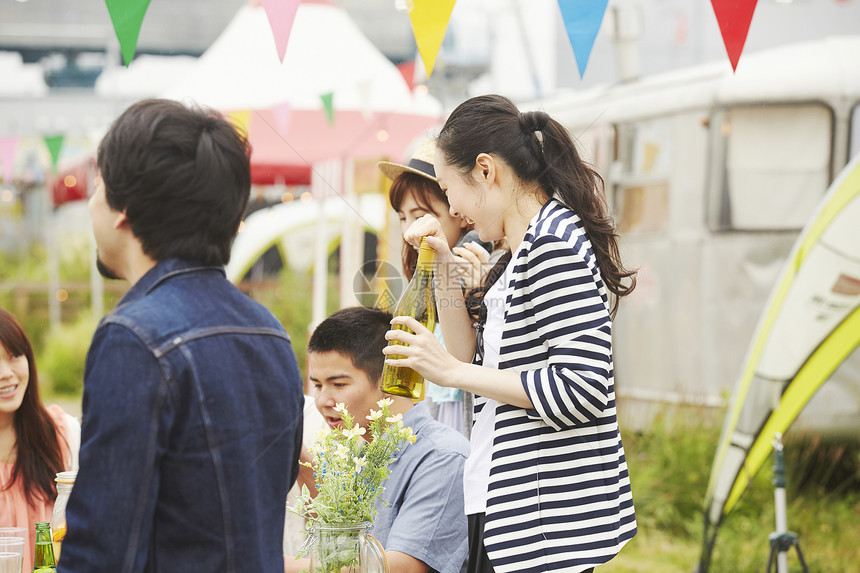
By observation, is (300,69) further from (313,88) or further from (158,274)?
(158,274)

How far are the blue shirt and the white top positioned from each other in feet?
0.38

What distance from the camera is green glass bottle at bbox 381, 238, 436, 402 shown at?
1990mm

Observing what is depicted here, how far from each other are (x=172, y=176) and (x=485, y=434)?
3.07ft

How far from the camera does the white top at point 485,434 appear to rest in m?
1.90

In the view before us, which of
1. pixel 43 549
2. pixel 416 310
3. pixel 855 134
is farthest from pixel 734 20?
pixel 855 134

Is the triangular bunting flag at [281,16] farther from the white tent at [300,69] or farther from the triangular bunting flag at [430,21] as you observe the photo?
the white tent at [300,69]

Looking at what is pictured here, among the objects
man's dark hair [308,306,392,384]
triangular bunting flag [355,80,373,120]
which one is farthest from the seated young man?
triangular bunting flag [355,80,373,120]

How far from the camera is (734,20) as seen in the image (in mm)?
2400

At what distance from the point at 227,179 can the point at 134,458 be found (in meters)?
0.42

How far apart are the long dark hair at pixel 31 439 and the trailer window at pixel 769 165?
429 cm

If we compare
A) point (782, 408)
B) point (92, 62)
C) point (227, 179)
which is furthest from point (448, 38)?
point (92, 62)

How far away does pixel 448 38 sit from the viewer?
9500 mm

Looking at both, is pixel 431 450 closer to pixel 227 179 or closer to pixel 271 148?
pixel 227 179

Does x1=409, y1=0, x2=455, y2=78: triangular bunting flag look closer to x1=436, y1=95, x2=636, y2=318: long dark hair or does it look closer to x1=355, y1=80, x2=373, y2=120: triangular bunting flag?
x1=436, y1=95, x2=636, y2=318: long dark hair
